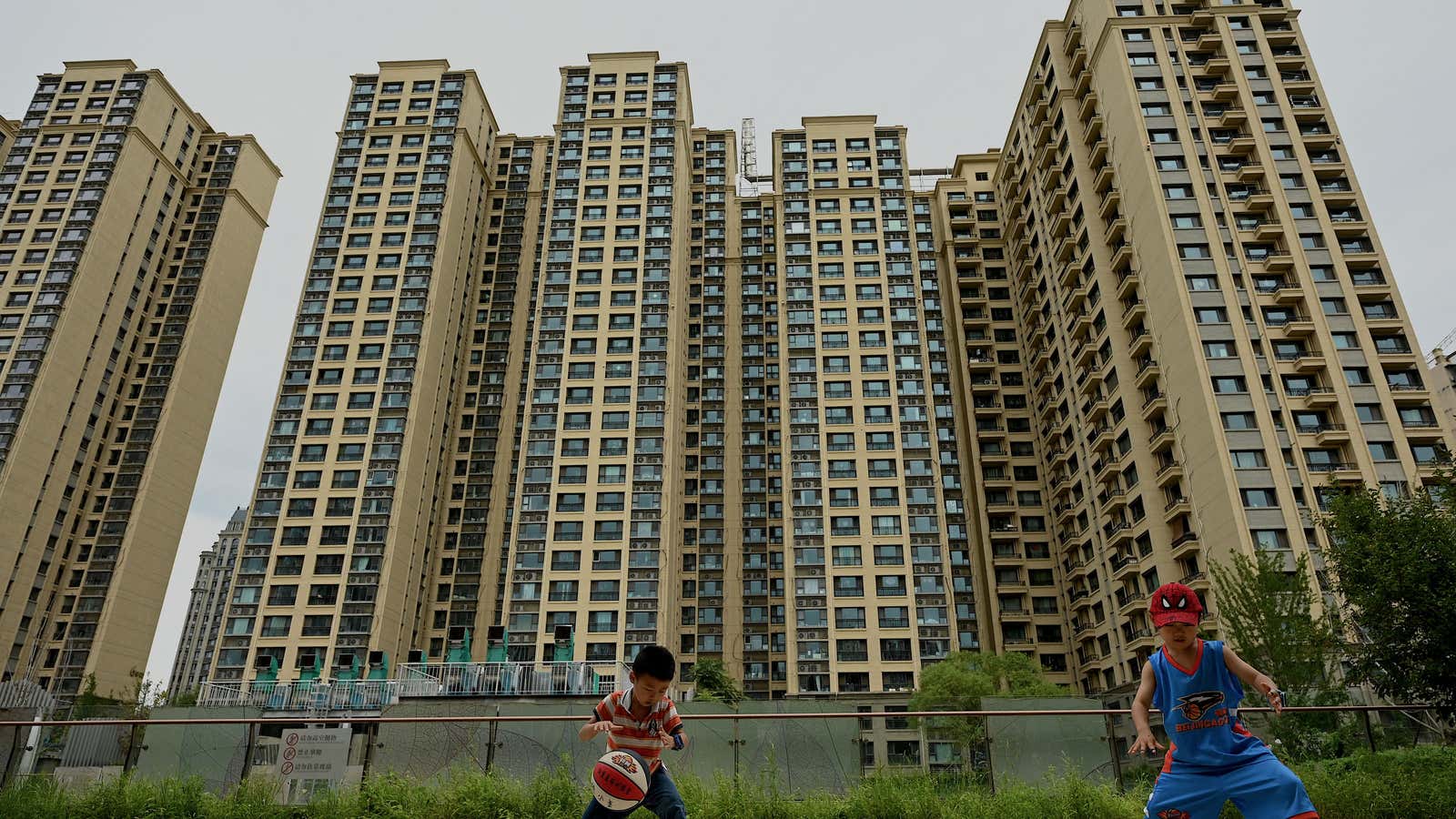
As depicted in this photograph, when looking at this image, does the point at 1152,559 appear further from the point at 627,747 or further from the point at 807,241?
the point at 627,747

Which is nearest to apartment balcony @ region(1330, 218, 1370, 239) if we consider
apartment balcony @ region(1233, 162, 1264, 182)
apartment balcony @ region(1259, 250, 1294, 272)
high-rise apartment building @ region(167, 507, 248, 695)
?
apartment balcony @ region(1259, 250, 1294, 272)

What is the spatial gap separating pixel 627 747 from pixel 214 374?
9422cm

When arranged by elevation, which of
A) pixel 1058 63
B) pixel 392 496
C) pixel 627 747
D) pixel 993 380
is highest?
pixel 1058 63

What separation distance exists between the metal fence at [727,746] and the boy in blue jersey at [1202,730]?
231 inches

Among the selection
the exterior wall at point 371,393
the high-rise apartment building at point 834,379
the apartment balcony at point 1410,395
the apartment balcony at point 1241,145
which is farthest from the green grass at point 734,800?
the apartment balcony at point 1241,145

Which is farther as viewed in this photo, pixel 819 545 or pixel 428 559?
pixel 428 559

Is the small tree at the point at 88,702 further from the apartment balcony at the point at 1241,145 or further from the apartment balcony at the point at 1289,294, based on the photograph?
the apartment balcony at the point at 1241,145

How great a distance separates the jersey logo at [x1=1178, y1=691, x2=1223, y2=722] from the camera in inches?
251

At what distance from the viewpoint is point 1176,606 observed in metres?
6.45

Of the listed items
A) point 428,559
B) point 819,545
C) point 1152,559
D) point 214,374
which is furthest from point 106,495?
point 1152,559

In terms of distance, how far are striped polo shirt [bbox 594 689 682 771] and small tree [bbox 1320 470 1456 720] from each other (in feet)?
75.3

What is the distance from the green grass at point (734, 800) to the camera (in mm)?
11117

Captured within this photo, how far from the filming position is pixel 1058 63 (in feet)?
242

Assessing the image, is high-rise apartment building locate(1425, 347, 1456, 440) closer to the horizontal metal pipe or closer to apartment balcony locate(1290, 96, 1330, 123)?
apartment balcony locate(1290, 96, 1330, 123)
